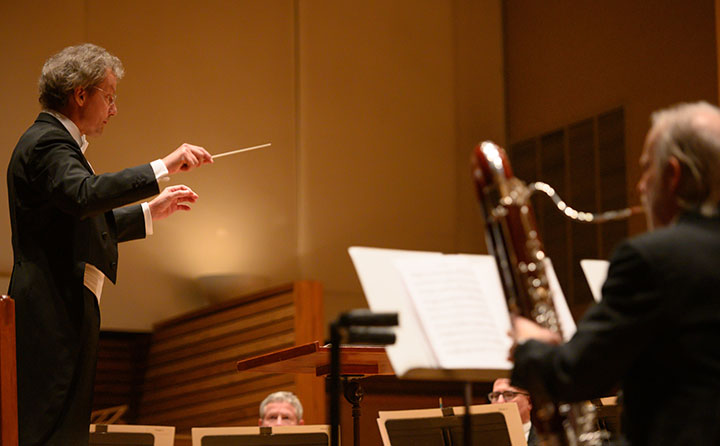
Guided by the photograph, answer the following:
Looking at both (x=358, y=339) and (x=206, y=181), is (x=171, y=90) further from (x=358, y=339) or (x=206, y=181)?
(x=358, y=339)

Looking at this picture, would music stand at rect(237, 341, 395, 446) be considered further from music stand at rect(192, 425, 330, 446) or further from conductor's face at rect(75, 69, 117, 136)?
conductor's face at rect(75, 69, 117, 136)

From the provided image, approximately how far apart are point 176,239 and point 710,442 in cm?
599

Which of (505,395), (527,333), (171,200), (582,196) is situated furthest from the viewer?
(582,196)

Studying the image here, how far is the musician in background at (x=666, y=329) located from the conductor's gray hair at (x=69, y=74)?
5.86 feet

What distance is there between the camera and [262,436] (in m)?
3.63

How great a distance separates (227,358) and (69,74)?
412 cm

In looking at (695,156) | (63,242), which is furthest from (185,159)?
(695,156)

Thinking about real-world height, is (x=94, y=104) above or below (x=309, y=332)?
above

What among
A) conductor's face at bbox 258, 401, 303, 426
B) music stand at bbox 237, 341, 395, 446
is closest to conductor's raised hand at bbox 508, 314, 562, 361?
music stand at bbox 237, 341, 395, 446

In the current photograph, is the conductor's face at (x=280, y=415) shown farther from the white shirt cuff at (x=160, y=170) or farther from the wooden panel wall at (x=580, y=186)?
the wooden panel wall at (x=580, y=186)

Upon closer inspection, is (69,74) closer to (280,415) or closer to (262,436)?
(262,436)

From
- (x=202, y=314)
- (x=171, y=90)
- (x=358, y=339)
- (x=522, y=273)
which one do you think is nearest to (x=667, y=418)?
(x=522, y=273)

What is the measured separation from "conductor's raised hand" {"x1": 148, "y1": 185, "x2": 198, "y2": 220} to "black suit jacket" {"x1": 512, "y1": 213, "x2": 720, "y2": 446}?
1777 millimetres

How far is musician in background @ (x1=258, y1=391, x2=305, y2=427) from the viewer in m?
5.13
